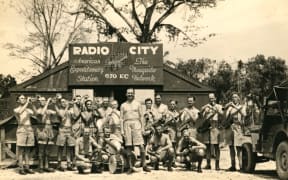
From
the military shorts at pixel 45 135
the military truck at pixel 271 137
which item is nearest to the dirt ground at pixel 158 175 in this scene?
the military truck at pixel 271 137

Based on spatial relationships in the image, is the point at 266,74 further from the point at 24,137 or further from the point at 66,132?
the point at 24,137

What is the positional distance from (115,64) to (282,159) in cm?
801

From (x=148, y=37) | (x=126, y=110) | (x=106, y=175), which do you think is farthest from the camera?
(x=148, y=37)

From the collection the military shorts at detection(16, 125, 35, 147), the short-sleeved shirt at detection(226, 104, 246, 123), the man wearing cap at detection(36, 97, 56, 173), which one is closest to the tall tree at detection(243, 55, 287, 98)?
the short-sleeved shirt at detection(226, 104, 246, 123)

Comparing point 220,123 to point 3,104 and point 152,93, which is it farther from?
point 3,104

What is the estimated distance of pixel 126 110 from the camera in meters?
13.4

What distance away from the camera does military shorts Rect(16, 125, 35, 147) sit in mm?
13258

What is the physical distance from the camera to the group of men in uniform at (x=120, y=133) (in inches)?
523

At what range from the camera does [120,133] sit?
13.5m

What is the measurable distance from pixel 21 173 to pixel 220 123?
5398mm

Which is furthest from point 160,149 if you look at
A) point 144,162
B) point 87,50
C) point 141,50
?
point 87,50

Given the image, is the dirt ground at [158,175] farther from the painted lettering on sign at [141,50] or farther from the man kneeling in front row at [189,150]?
the painted lettering on sign at [141,50]

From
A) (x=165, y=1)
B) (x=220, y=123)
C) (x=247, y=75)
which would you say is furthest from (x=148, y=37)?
(x=220, y=123)

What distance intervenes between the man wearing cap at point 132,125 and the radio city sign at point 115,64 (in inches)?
179
